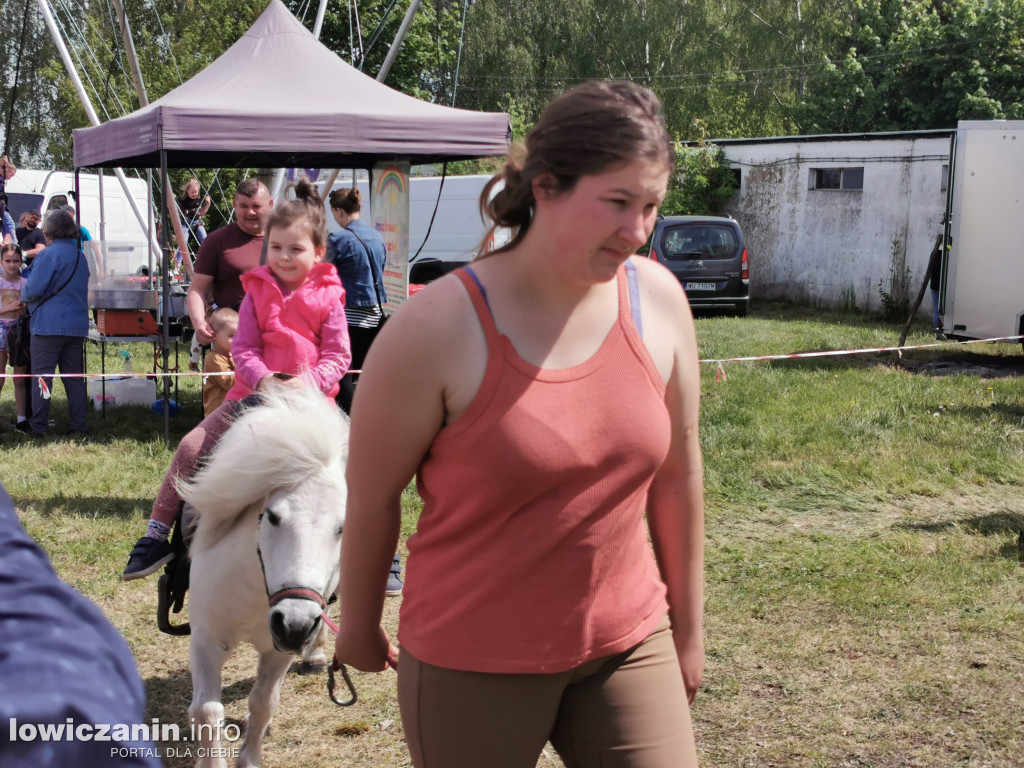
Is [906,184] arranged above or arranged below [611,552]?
above

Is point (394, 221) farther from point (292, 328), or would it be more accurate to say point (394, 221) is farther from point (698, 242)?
point (698, 242)

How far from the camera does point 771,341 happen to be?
14586 mm

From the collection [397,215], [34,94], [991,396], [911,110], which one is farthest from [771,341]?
[34,94]

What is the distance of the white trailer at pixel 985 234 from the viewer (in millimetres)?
12492

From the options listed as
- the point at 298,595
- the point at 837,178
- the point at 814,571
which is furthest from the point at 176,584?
the point at 837,178

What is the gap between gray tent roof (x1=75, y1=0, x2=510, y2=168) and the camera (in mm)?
8289

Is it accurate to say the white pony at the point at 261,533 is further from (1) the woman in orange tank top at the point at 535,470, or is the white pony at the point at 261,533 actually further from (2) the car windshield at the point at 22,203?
(2) the car windshield at the point at 22,203

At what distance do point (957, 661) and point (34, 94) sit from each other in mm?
48629

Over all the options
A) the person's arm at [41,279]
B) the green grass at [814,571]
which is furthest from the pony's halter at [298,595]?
the person's arm at [41,279]

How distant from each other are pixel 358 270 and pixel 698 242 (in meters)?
12.2

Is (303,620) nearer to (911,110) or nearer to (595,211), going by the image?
(595,211)

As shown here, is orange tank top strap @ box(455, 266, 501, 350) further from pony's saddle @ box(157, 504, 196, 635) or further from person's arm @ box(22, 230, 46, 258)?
person's arm @ box(22, 230, 46, 258)

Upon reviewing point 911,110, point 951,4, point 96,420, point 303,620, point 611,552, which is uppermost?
point 951,4

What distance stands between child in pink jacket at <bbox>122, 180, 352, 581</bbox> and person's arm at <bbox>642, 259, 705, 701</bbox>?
226cm
